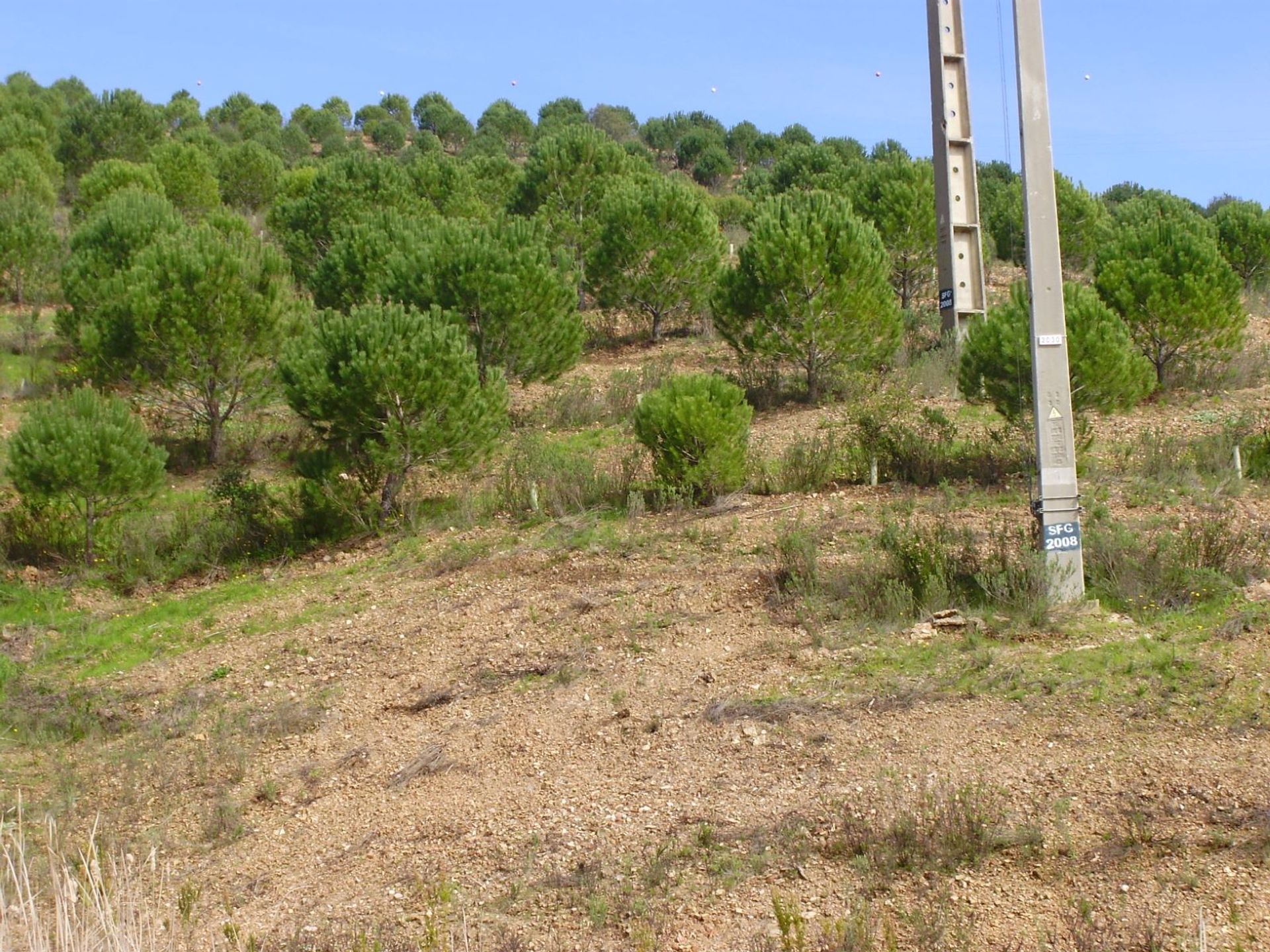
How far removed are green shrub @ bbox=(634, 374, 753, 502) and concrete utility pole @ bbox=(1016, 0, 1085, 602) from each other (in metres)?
5.05

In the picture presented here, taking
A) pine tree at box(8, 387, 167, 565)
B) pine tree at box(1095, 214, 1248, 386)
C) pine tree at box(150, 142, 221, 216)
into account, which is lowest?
pine tree at box(8, 387, 167, 565)

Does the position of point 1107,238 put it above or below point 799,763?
above

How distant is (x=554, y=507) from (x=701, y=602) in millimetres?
4123

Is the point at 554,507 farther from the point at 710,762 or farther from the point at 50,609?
the point at 710,762

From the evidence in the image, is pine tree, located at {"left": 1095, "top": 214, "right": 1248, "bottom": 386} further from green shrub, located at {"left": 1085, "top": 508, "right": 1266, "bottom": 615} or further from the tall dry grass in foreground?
the tall dry grass in foreground

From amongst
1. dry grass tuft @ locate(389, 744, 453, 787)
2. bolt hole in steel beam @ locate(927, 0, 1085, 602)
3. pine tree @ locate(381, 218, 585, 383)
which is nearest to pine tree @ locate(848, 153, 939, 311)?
pine tree @ locate(381, 218, 585, 383)

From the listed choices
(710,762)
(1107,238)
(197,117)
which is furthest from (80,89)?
(710,762)

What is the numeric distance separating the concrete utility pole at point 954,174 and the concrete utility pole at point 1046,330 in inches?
385

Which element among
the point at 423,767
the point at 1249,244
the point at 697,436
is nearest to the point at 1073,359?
the point at 697,436

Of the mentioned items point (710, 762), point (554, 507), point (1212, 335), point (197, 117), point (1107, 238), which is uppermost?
point (197, 117)

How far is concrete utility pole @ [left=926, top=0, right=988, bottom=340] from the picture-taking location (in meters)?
17.6

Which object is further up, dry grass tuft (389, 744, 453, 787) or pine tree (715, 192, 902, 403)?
pine tree (715, 192, 902, 403)

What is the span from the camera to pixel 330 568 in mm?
13391

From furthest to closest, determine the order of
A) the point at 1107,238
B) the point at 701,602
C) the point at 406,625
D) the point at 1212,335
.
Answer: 1. the point at 1107,238
2. the point at 1212,335
3. the point at 406,625
4. the point at 701,602
